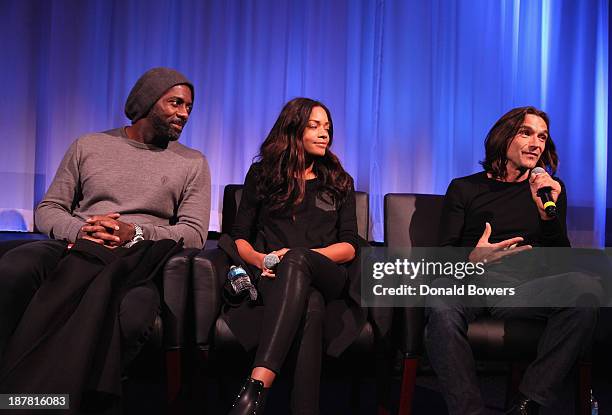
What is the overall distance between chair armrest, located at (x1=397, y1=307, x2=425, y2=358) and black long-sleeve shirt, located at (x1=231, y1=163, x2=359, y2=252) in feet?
1.38

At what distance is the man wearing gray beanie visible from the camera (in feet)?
7.06

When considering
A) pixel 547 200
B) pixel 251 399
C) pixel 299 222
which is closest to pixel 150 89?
pixel 299 222

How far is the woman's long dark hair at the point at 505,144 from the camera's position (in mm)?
2393

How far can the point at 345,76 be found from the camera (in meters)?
3.28

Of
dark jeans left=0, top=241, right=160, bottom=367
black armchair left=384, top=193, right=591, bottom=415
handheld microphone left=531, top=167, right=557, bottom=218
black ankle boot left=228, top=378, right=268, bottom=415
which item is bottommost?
black ankle boot left=228, top=378, right=268, bottom=415

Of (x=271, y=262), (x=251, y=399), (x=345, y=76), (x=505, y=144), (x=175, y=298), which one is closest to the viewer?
(x=251, y=399)

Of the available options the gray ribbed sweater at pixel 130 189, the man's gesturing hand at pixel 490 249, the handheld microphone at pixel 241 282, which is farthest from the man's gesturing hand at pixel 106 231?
the man's gesturing hand at pixel 490 249

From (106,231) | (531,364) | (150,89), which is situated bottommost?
(531,364)

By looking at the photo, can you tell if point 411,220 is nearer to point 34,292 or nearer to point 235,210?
point 235,210

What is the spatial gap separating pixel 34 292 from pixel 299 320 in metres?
0.79

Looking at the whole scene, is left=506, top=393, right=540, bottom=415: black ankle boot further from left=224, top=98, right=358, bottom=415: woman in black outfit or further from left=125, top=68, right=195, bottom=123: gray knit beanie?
left=125, top=68, right=195, bottom=123: gray knit beanie

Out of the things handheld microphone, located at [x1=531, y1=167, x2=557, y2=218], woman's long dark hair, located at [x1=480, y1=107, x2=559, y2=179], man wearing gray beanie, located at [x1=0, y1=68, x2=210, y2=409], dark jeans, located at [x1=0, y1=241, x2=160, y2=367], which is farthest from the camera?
woman's long dark hair, located at [x1=480, y1=107, x2=559, y2=179]

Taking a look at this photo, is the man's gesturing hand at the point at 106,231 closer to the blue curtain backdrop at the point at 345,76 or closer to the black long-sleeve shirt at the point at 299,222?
the black long-sleeve shirt at the point at 299,222

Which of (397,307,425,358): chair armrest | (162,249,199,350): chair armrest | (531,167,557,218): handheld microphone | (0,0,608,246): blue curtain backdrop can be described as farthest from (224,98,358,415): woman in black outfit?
(0,0,608,246): blue curtain backdrop
